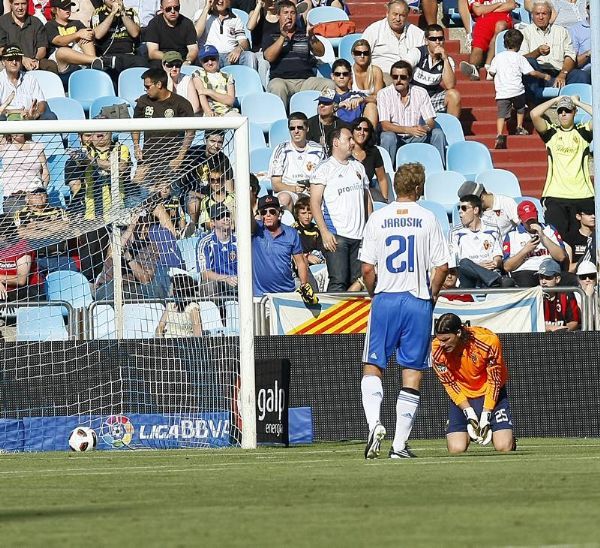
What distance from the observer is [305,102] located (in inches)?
797

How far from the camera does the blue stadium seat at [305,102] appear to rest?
20.2m

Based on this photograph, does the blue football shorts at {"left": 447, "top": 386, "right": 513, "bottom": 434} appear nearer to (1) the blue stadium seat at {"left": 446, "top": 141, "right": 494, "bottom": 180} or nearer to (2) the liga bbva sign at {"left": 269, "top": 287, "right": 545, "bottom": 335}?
(2) the liga bbva sign at {"left": 269, "top": 287, "right": 545, "bottom": 335}

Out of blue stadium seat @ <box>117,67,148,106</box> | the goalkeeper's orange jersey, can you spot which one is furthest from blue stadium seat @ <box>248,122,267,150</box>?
the goalkeeper's orange jersey

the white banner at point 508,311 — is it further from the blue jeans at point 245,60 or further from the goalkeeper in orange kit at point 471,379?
the blue jeans at point 245,60

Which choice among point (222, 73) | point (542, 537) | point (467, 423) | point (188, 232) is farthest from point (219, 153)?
point (542, 537)

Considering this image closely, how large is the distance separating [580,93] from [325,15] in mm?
4120

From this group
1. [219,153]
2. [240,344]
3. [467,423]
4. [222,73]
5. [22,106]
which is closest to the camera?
[467,423]

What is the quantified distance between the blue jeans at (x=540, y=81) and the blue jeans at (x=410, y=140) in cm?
232

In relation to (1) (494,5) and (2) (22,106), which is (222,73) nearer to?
(2) (22,106)

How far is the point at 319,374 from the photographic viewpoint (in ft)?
49.0

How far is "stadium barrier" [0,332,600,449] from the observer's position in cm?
1456

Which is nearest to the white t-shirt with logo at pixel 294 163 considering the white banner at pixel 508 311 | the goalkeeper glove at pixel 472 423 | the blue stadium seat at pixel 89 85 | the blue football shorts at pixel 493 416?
the blue stadium seat at pixel 89 85

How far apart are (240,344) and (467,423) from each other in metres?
2.39

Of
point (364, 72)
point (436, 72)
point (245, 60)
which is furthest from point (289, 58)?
point (436, 72)
